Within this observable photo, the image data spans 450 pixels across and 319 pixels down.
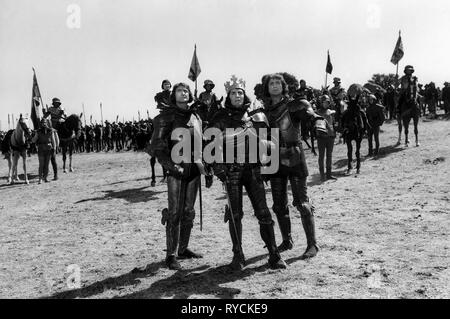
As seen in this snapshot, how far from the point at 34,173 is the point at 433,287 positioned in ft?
63.6

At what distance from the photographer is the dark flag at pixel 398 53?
71.8ft

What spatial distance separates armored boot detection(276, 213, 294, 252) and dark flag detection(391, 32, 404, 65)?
17.8m

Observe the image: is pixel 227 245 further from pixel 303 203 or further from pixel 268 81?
pixel 268 81

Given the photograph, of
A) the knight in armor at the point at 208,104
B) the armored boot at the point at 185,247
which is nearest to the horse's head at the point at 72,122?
the knight in armor at the point at 208,104

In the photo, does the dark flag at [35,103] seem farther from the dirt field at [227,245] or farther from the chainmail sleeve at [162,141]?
the chainmail sleeve at [162,141]

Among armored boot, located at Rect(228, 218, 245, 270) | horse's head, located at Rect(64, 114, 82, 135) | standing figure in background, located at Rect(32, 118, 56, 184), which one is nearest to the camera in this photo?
armored boot, located at Rect(228, 218, 245, 270)

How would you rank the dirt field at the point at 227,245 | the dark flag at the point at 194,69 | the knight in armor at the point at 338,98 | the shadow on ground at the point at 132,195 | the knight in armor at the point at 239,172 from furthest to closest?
the dark flag at the point at 194,69, the knight in armor at the point at 338,98, the shadow on ground at the point at 132,195, the knight in armor at the point at 239,172, the dirt field at the point at 227,245

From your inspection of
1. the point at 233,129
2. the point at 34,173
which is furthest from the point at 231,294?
the point at 34,173

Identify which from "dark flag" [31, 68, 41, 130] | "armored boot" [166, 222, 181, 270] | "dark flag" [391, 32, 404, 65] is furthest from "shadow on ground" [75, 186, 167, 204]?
"dark flag" [391, 32, 404, 65]

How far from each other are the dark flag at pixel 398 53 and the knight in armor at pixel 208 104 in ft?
38.2

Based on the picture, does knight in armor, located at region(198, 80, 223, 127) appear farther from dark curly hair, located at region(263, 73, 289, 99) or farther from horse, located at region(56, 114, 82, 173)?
horse, located at region(56, 114, 82, 173)

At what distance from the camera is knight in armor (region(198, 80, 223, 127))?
6234mm

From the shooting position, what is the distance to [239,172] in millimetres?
5918

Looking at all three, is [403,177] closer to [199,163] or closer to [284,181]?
[284,181]
